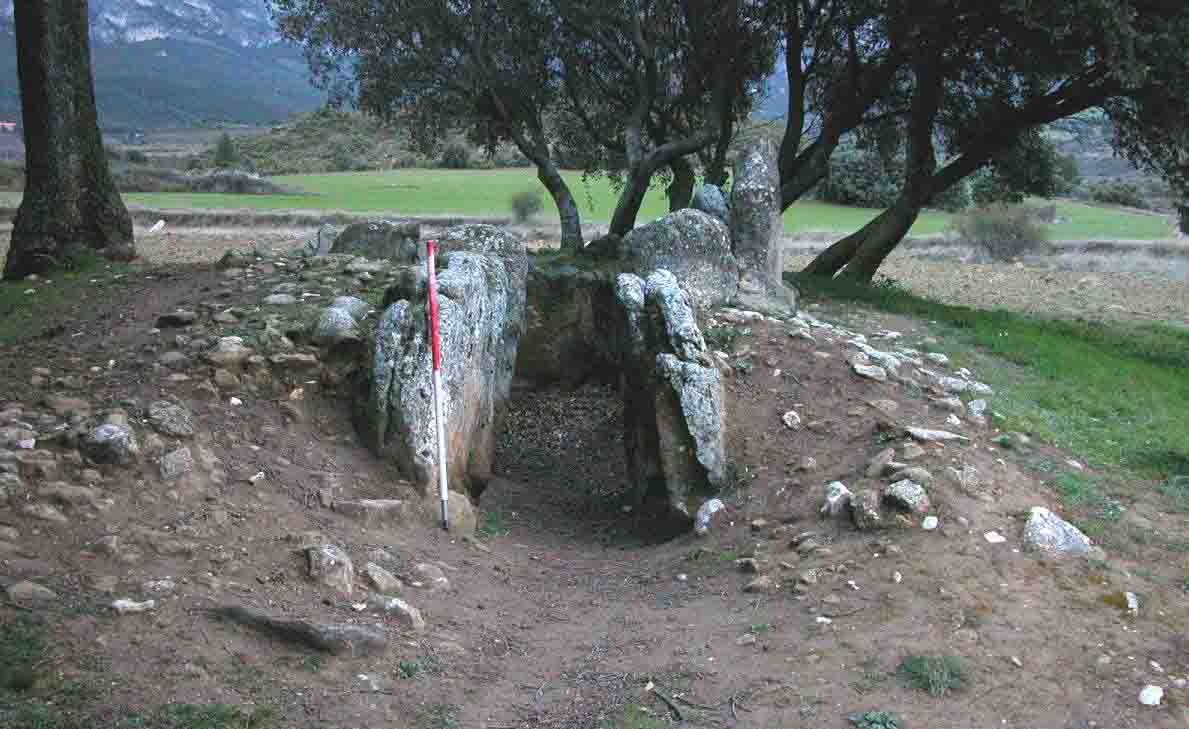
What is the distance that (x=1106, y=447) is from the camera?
11.4 m

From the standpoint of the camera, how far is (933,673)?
666 centimetres

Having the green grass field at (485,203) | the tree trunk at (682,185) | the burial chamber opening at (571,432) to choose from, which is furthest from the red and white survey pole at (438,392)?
the green grass field at (485,203)

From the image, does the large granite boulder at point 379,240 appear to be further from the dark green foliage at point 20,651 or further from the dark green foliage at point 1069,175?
the dark green foliage at point 1069,175

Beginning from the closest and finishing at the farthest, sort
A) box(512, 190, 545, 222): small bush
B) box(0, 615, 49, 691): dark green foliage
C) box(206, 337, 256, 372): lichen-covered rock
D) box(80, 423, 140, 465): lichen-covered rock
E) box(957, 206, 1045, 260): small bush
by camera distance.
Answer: box(0, 615, 49, 691): dark green foliage < box(80, 423, 140, 465): lichen-covered rock < box(206, 337, 256, 372): lichen-covered rock < box(957, 206, 1045, 260): small bush < box(512, 190, 545, 222): small bush

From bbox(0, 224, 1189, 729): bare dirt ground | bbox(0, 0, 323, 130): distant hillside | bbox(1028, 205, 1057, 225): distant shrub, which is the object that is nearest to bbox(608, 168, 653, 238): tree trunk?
bbox(0, 224, 1189, 729): bare dirt ground

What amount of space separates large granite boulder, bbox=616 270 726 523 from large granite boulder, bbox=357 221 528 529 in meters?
1.42

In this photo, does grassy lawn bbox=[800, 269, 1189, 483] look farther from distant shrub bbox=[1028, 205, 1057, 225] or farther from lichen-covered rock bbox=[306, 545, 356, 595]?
distant shrub bbox=[1028, 205, 1057, 225]

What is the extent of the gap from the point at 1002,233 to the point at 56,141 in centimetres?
2489

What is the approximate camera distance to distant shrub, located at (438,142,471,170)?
49.1 metres

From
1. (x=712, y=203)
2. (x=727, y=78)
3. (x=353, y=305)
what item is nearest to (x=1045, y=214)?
(x=727, y=78)

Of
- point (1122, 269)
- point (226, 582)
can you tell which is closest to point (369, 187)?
point (1122, 269)

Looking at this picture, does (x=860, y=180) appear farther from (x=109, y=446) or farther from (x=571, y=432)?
(x=109, y=446)

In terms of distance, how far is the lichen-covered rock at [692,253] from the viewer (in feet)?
45.0

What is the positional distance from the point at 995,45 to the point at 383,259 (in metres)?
12.0
